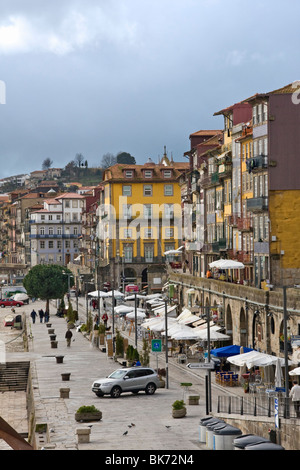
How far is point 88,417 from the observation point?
37875 mm

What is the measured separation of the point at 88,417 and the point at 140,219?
90.4 m

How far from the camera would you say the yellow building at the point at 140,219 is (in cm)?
12675

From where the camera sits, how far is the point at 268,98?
61.5m

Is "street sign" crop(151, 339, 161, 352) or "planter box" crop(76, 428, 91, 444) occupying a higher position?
"street sign" crop(151, 339, 161, 352)

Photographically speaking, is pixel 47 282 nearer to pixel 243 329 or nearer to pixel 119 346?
pixel 119 346

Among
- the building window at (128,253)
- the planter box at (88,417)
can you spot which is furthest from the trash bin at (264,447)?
the building window at (128,253)

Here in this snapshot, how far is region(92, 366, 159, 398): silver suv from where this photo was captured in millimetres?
45472

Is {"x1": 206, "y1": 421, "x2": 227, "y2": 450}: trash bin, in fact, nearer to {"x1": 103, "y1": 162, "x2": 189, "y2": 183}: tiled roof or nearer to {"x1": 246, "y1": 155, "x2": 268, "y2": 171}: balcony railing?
{"x1": 246, "y1": 155, "x2": 268, "y2": 171}: balcony railing

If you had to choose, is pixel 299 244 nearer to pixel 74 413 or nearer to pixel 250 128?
pixel 250 128

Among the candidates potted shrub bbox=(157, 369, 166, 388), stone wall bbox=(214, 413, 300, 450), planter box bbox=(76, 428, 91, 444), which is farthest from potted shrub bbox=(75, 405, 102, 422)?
potted shrub bbox=(157, 369, 166, 388)

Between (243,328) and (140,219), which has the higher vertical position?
(140,219)

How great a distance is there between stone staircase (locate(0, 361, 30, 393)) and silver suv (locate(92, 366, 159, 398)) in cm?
1864

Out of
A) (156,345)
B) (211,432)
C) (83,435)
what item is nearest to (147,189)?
(156,345)

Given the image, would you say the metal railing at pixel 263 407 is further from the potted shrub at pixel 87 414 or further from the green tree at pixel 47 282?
the green tree at pixel 47 282
